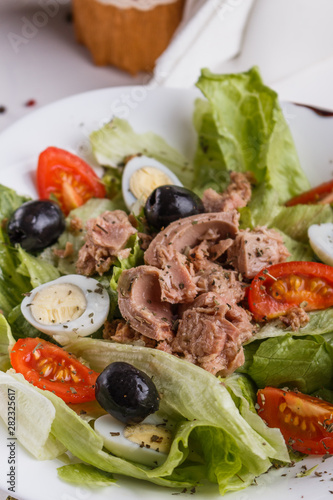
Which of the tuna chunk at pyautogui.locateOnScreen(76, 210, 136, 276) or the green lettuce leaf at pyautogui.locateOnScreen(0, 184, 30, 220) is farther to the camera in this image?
the green lettuce leaf at pyautogui.locateOnScreen(0, 184, 30, 220)

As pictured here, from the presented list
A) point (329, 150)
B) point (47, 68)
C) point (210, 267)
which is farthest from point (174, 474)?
Answer: point (47, 68)

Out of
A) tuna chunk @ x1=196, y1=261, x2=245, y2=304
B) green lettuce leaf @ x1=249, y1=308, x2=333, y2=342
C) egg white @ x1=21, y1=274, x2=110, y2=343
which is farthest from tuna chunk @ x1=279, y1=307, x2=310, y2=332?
egg white @ x1=21, y1=274, x2=110, y2=343

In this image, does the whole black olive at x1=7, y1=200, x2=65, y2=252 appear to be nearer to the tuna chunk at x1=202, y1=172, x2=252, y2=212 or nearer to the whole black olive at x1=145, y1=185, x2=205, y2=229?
the whole black olive at x1=145, y1=185, x2=205, y2=229

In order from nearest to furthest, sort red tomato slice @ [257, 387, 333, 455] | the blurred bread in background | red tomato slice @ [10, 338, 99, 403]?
red tomato slice @ [257, 387, 333, 455] < red tomato slice @ [10, 338, 99, 403] < the blurred bread in background

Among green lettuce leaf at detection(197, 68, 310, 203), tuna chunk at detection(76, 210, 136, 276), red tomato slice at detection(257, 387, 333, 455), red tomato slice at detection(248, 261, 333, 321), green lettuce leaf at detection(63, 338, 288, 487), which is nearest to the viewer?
green lettuce leaf at detection(63, 338, 288, 487)

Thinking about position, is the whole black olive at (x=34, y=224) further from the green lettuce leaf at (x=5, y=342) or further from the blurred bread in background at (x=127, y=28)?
the blurred bread in background at (x=127, y=28)

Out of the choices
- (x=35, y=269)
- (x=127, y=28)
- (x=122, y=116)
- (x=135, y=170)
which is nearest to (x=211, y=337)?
(x=35, y=269)

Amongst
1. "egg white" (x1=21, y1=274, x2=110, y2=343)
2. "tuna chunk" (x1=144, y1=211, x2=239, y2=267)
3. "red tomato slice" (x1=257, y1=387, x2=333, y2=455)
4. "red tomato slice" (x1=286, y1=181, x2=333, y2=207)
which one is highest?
"tuna chunk" (x1=144, y1=211, x2=239, y2=267)
